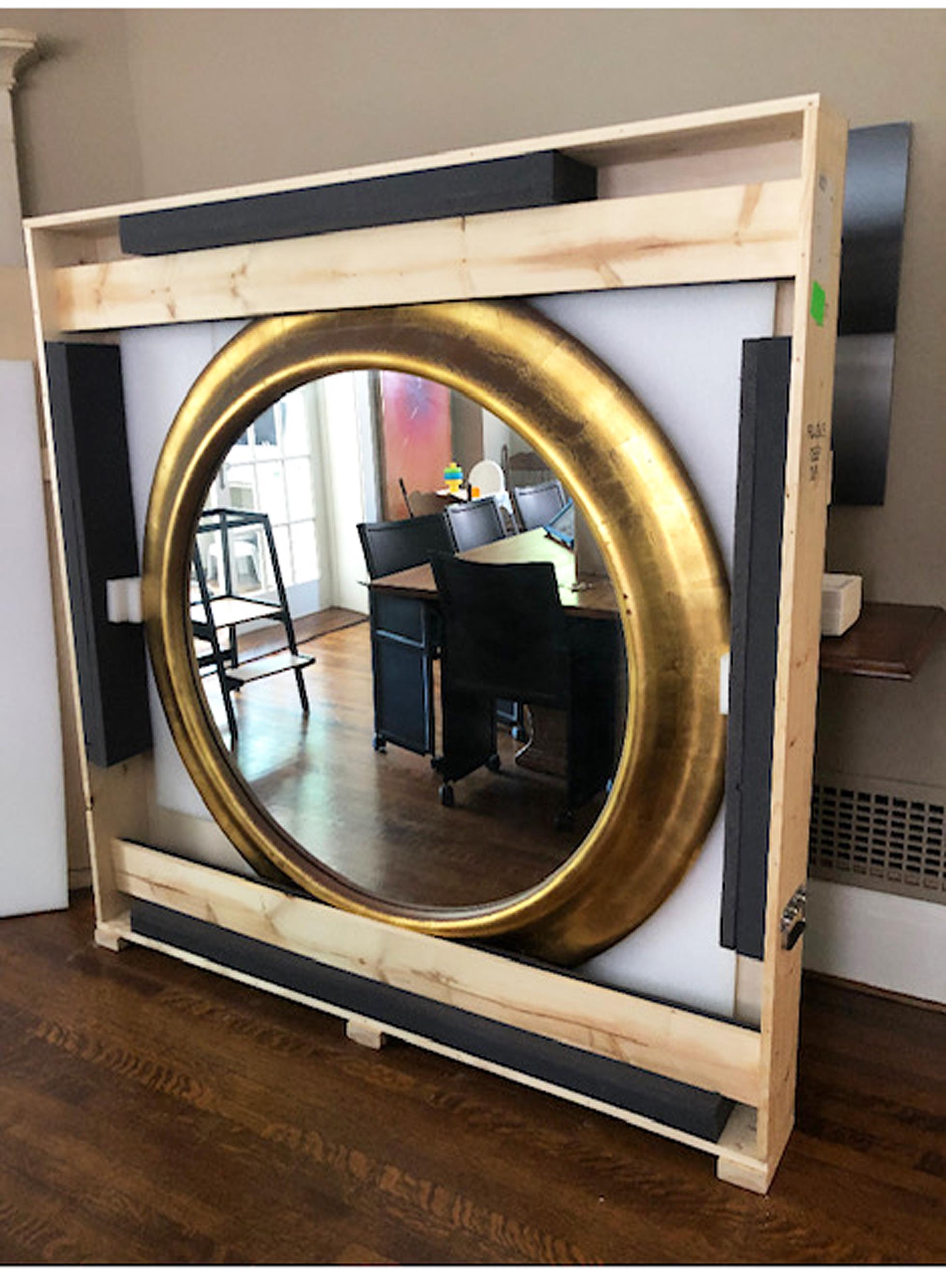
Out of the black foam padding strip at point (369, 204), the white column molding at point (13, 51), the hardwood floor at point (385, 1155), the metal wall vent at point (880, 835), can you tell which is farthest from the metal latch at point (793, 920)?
the white column molding at point (13, 51)

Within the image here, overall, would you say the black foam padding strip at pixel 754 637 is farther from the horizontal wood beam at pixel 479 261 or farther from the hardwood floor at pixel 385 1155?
the hardwood floor at pixel 385 1155

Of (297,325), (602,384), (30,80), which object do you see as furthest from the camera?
(30,80)

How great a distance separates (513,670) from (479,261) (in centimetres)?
76

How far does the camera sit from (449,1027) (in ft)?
7.02

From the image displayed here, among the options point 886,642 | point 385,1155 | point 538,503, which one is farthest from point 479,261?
point 385,1155

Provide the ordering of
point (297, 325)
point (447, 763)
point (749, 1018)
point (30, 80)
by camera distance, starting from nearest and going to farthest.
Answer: point (749, 1018)
point (297, 325)
point (447, 763)
point (30, 80)

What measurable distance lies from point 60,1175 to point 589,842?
1.11 meters

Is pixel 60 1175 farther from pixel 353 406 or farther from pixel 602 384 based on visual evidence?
pixel 602 384

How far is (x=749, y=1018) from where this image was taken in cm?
192

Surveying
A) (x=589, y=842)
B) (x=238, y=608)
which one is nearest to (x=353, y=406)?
(x=238, y=608)

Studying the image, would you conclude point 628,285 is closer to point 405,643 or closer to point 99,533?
point 405,643

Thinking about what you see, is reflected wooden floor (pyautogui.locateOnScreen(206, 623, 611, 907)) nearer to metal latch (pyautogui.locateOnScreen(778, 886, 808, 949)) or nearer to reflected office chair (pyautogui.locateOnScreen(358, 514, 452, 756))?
reflected office chair (pyautogui.locateOnScreen(358, 514, 452, 756))

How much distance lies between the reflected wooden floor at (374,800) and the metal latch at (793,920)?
392 millimetres

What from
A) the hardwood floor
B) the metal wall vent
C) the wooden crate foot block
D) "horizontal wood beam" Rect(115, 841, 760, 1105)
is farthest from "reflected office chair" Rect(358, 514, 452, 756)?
the metal wall vent
